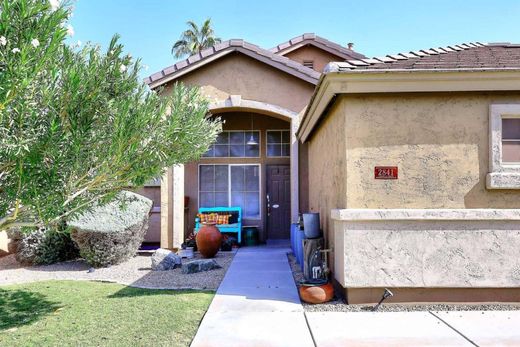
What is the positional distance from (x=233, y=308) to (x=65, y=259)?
7.09 meters

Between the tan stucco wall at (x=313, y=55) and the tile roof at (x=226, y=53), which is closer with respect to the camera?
the tile roof at (x=226, y=53)

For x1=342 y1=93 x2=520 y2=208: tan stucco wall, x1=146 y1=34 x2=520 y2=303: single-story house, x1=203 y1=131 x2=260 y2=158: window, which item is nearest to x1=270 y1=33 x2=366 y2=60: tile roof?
x1=203 y1=131 x2=260 y2=158: window

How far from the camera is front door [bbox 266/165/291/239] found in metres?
14.6

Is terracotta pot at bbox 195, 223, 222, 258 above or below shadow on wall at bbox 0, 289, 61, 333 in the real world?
above

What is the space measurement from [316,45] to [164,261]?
41.2 ft

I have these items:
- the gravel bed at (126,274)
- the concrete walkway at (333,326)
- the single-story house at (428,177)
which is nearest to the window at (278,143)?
the gravel bed at (126,274)

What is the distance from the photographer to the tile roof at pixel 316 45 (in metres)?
18.0

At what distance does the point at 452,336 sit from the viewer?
5.09 m

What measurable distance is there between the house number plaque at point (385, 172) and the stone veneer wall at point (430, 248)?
53cm

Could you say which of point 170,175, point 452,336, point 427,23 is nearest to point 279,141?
point 170,175

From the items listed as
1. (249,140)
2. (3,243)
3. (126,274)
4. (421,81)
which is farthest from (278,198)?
(421,81)

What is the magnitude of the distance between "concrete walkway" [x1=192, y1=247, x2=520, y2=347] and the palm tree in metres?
32.7

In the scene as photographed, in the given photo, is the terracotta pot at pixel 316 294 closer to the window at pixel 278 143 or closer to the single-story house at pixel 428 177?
the single-story house at pixel 428 177

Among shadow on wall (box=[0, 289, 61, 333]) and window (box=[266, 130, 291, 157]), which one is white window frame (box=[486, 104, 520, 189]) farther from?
window (box=[266, 130, 291, 157])
